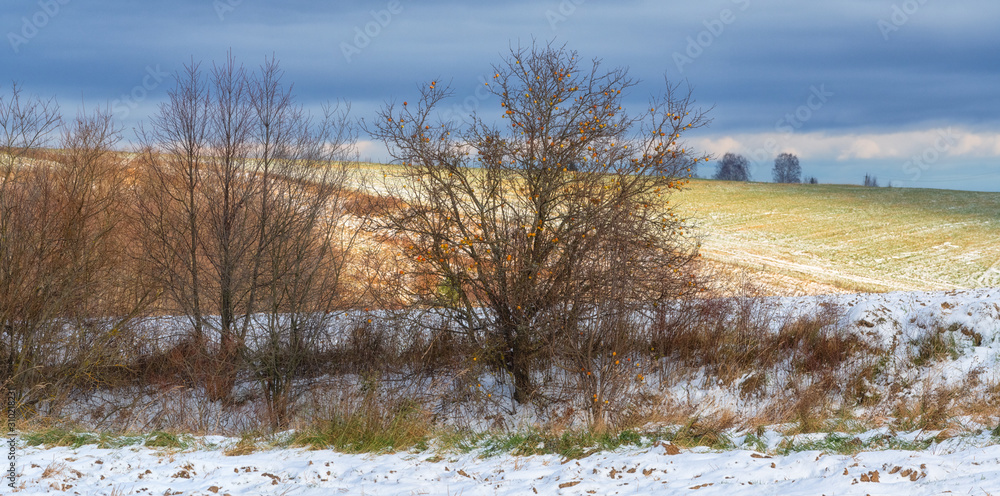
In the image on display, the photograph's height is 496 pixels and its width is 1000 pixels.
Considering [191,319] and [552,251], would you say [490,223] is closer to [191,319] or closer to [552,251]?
[552,251]

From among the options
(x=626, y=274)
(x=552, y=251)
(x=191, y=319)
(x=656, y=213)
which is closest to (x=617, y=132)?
(x=656, y=213)

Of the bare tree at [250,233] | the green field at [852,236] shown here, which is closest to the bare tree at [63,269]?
the bare tree at [250,233]

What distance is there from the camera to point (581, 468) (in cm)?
638

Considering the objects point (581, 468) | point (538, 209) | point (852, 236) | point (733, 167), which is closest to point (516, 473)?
point (581, 468)

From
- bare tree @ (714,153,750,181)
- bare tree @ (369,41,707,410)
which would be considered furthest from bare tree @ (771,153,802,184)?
bare tree @ (369,41,707,410)

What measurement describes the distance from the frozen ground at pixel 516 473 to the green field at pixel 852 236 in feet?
60.1

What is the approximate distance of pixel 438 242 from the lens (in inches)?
474

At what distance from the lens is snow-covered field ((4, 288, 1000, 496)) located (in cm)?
545

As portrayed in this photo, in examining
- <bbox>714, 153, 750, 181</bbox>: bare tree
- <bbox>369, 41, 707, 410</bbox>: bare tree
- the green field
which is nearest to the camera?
<bbox>369, 41, 707, 410</bbox>: bare tree

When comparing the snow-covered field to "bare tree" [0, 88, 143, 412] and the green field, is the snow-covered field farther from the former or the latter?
the green field

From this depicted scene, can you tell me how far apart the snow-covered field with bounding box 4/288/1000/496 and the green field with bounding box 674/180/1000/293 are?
690 inches

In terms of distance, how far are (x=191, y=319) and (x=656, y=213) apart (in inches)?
420

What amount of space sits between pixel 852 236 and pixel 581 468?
37067mm

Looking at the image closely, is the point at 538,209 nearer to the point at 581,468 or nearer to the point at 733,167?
the point at 581,468
